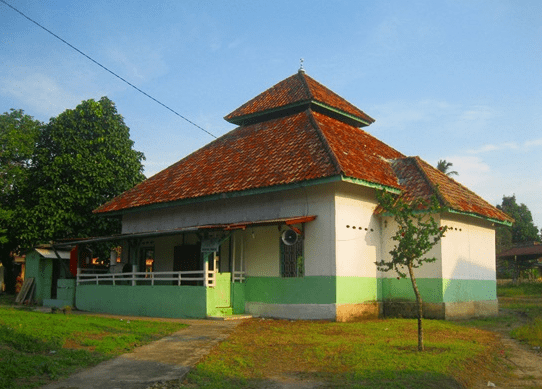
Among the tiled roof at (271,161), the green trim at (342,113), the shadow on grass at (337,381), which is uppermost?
the green trim at (342,113)

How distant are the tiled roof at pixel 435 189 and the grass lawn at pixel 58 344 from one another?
333 inches

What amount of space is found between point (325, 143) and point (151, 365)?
9.72 metres

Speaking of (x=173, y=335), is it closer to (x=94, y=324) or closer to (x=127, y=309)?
(x=94, y=324)

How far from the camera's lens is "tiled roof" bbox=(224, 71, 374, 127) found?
19484mm

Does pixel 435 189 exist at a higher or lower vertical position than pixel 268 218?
higher

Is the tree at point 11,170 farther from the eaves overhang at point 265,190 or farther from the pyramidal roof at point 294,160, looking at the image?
the eaves overhang at point 265,190

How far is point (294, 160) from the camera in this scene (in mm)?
16406

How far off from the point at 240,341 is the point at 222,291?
492 cm

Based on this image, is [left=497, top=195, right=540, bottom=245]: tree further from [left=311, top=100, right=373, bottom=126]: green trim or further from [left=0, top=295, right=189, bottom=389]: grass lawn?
[left=0, top=295, right=189, bottom=389]: grass lawn

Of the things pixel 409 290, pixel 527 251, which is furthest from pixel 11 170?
pixel 527 251

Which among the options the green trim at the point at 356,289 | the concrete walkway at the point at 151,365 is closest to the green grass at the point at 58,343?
the concrete walkway at the point at 151,365

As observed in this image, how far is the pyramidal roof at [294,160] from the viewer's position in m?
15.9

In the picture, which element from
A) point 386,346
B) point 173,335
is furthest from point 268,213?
point 386,346

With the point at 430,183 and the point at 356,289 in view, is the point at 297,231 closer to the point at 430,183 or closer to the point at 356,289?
the point at 356,289
